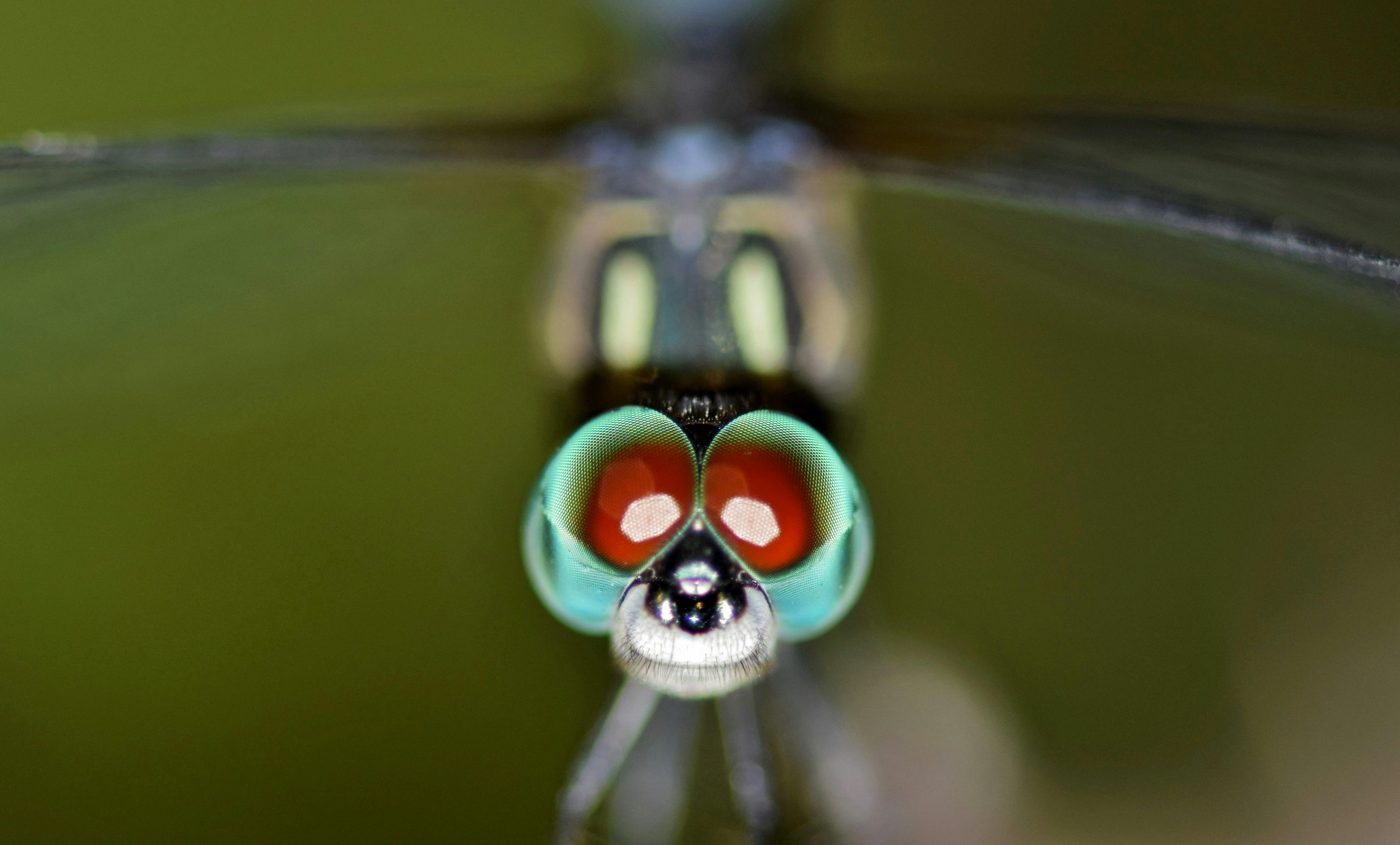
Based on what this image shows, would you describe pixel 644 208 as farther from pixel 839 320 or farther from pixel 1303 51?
pixel 1303 51

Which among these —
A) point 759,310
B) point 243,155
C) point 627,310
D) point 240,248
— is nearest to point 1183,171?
point 759,310

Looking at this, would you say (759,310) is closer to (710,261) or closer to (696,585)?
(710,261)

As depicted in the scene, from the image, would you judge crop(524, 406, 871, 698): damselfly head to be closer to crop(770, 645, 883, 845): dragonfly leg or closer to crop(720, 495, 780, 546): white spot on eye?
crop(720, 495, 780, 546): white spot on eye

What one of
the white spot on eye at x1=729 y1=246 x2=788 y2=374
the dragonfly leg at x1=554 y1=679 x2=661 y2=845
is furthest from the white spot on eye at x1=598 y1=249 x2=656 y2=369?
the dragonfly leg at x1=554 y1=679 x2=661 y2=845

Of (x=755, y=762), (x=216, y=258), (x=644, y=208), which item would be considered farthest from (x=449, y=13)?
(x=755, y=762)

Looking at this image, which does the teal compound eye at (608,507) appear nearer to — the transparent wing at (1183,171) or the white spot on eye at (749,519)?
the white spot on eye at (749,519)

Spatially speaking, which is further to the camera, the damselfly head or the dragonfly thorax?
the dragonfly thorax

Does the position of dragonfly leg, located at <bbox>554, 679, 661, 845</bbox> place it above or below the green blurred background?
below

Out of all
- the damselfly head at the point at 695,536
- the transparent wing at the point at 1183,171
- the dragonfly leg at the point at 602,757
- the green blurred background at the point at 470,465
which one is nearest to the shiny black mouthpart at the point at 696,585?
the damselfly head at the point at 695,536
